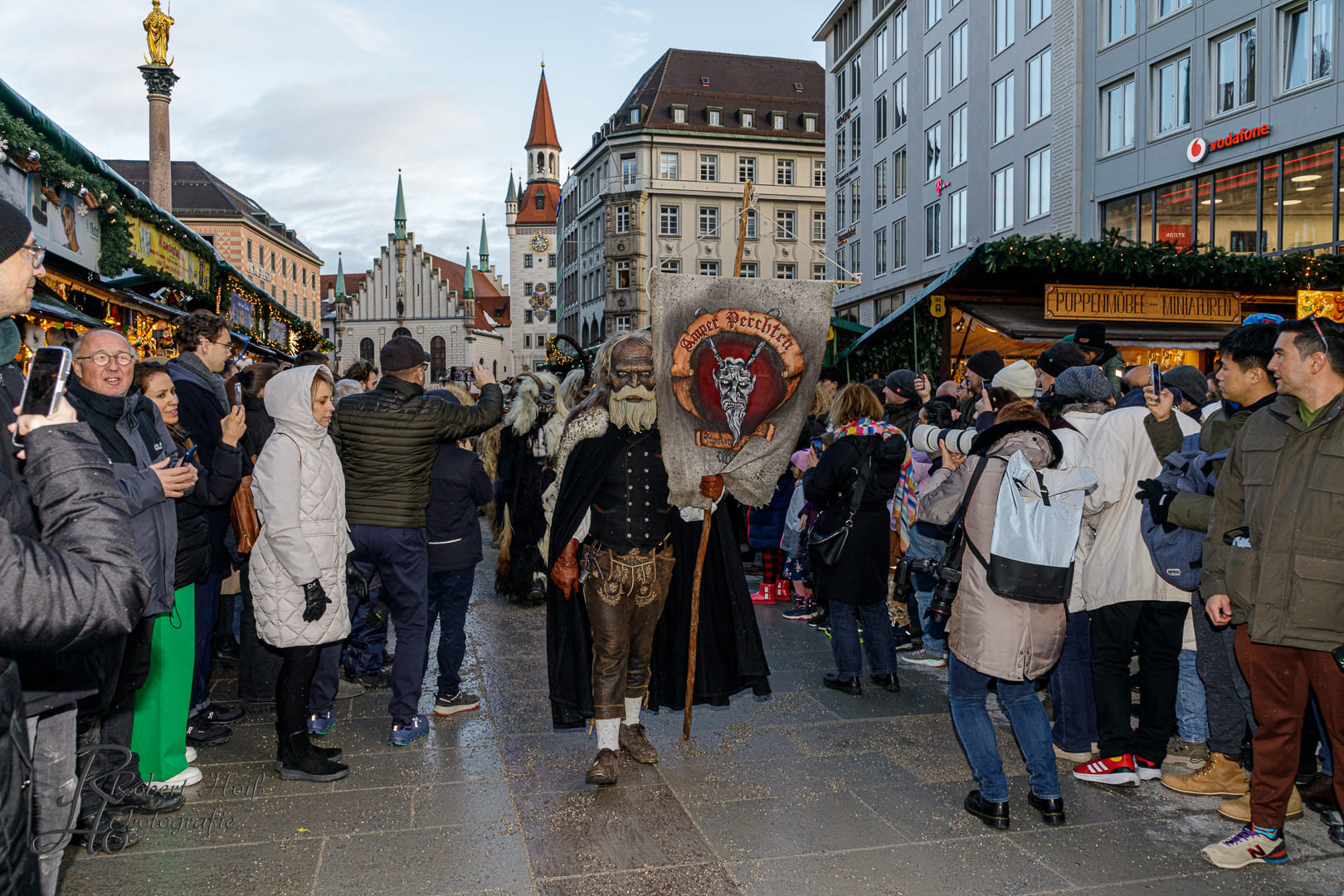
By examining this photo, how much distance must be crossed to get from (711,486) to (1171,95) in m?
23.8

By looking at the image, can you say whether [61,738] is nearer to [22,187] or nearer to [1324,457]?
[1324,457]

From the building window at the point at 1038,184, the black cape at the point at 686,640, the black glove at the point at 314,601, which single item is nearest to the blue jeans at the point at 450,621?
the black cape at the point at 686,640

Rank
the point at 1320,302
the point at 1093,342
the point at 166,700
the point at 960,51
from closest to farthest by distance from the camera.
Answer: the point at 166,700 → the point at 1093,342 → the point at 1320,302 → the point at 960,51

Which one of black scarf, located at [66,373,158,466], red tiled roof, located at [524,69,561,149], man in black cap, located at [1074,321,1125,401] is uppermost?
red tiled roof, located at [524,69,561,149]

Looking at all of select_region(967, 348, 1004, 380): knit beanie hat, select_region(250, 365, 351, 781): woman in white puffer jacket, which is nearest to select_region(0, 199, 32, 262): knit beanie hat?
select_region(250, 365, 351, 781): woman in white puffer jacket

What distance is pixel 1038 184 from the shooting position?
29656 millimetres

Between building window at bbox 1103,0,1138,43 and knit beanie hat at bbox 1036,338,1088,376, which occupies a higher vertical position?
building window at bbox 1103,0,1138,43

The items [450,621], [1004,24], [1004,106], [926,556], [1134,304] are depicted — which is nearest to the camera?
[450,621]

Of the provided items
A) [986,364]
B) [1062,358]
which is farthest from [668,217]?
[1062,358]

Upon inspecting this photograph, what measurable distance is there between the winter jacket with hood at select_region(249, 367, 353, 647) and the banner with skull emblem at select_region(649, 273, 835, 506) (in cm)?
167

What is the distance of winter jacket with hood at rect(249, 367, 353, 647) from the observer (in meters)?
4.66

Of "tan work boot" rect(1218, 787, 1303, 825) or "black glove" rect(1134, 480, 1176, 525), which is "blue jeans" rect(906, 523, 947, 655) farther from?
"tan work boot" rect(1218, 787, 1303, 825)

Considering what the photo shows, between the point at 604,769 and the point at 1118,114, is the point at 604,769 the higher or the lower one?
the lower one

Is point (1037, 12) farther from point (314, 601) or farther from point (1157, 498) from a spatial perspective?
point (314, 601)
